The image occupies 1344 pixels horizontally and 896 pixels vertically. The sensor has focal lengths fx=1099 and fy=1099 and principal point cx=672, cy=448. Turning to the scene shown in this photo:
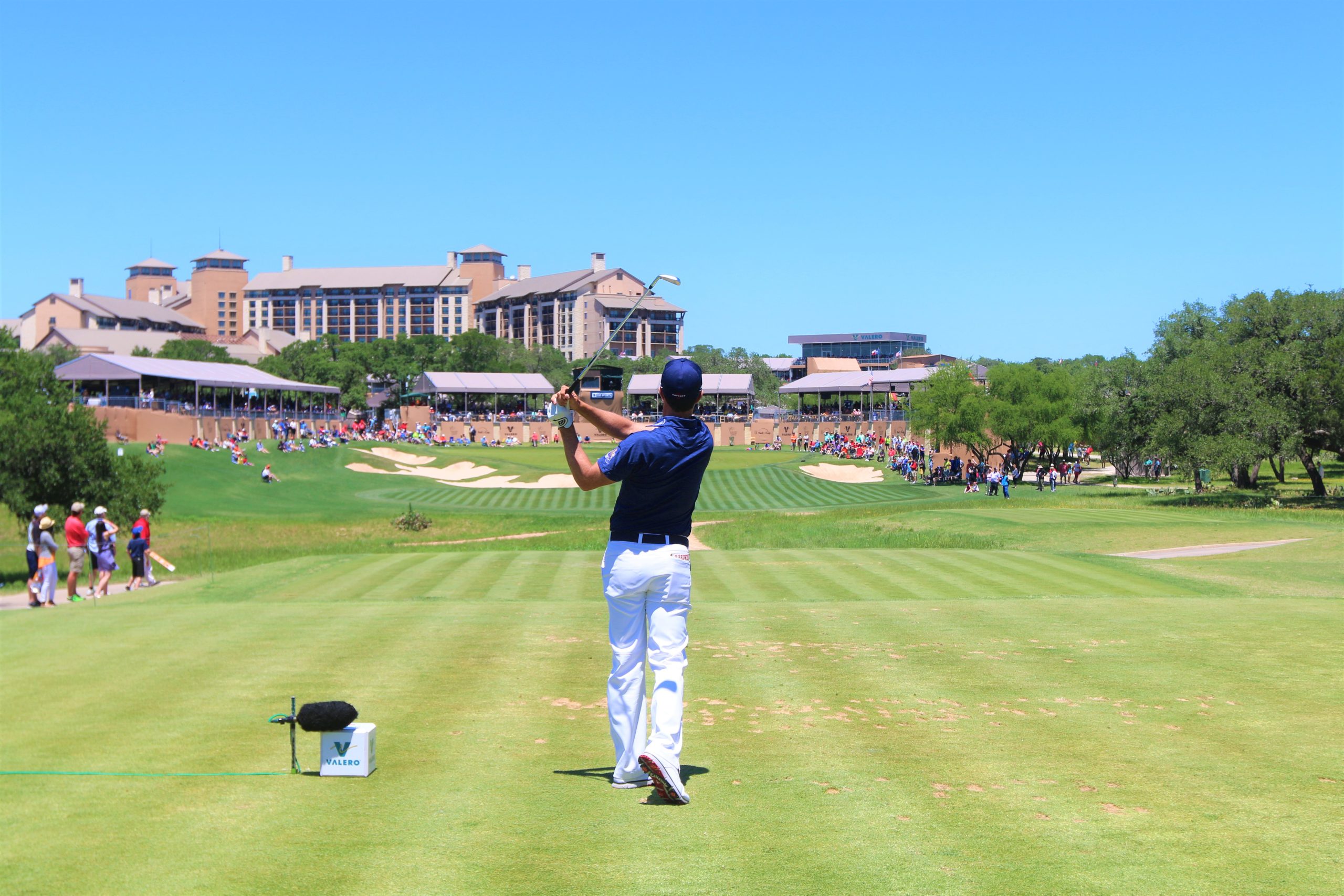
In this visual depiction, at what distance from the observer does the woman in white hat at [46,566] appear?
2433 cm

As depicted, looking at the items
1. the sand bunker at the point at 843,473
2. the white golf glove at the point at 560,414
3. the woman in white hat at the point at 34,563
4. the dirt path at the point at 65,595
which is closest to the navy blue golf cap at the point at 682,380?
the white golf glove at the point at 560,414

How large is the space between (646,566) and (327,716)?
259 cm

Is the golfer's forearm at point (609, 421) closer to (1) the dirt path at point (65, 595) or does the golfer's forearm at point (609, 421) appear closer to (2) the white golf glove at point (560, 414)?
(2) the white golf glove at point (560, 414)

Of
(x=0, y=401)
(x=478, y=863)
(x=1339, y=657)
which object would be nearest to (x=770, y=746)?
(x=478, y=863)

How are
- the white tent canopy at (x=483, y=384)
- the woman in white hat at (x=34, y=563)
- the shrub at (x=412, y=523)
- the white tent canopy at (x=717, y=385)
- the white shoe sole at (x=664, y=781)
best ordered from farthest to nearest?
the white tent canopy at (x=717, y=385), the white tent canopy at (x=483, y=384), the shrub at (x=412, y=523), the woman in white hat at (x=34, y=563), the white shoe sole at (x=664, y=781)

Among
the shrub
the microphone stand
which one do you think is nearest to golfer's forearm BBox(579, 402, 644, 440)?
the microphone stand

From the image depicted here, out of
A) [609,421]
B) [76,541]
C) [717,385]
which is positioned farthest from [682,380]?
[717,385]

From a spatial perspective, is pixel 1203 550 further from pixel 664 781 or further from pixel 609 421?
pixel 664 781

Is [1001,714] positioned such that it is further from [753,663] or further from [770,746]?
[753,663]

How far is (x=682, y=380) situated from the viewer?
26.2 feet

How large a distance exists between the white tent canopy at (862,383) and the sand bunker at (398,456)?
59.1 m

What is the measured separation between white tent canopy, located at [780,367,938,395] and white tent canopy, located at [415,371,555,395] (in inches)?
1266

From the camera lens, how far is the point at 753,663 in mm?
12594

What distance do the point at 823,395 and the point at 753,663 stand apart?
151 meters
